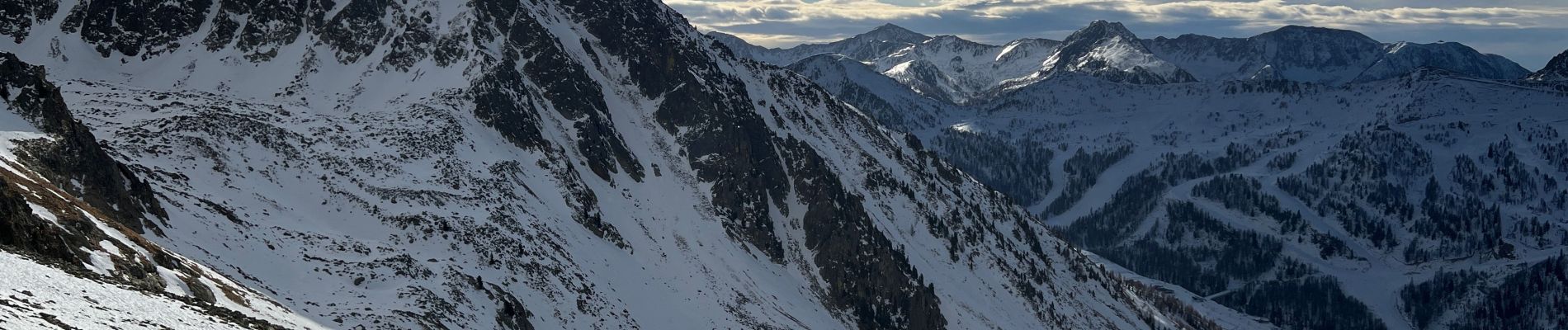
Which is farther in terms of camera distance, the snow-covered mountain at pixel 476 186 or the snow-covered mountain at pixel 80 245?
the snow-covered mountain at pixel 476 186

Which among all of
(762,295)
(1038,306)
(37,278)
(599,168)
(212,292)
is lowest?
(1038,306)

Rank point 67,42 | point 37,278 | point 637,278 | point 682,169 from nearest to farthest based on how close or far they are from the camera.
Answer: point 37,278 < point 637,278 < point 67,42 < point 682,169

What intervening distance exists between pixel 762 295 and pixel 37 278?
88.9 metres

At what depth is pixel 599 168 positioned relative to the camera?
139m

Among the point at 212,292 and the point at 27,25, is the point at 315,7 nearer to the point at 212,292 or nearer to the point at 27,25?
the point at 27,25

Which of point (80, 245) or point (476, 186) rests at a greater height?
point (80, 245)

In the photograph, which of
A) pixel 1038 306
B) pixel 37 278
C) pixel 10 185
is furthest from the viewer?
pixel 1038 306

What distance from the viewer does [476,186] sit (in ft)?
350

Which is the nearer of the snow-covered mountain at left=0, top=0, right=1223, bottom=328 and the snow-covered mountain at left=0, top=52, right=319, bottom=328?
the snow-covered mountain at left=0, top=52, right=319, bottom=328

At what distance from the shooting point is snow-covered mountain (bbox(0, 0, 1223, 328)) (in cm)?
7175

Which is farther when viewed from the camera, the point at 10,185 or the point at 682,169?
the point at 682,169

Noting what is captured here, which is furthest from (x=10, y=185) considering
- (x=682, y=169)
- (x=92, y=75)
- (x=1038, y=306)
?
(x=1038, y=306)

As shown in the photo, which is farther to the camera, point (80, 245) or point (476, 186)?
point (476, 186)

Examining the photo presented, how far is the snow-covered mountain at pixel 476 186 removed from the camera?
235ft
